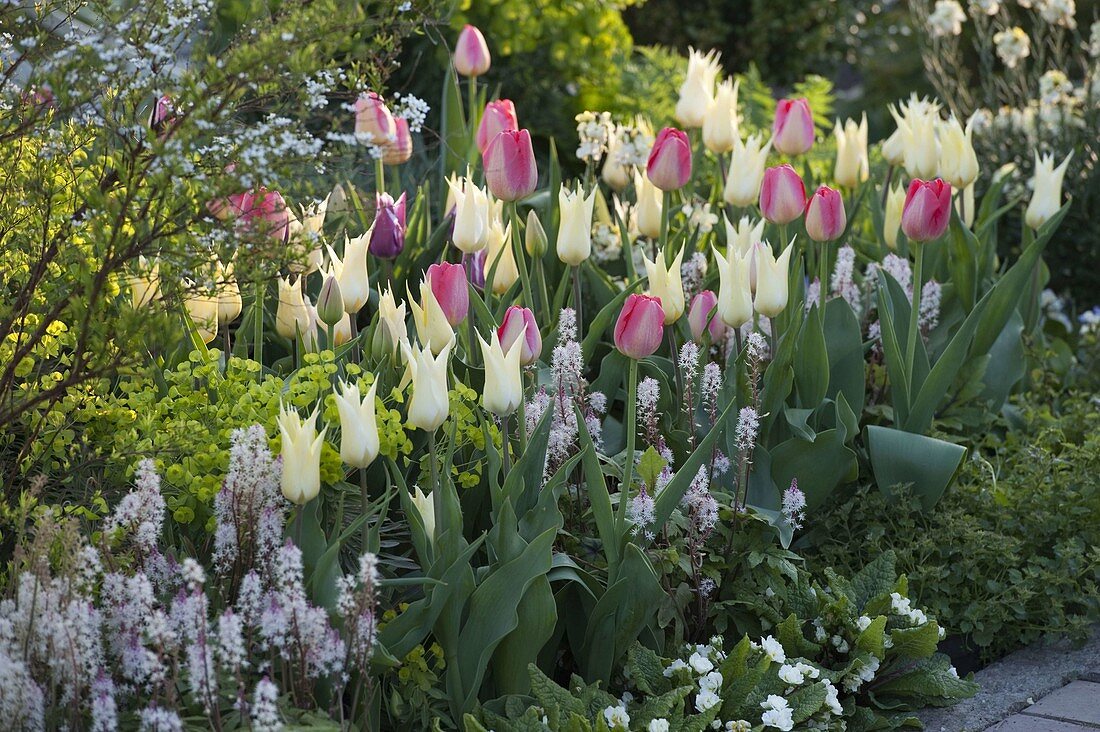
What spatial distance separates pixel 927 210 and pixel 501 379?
130cm

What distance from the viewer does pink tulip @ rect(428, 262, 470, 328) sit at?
8.13 ft

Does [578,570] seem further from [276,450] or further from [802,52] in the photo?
[802,52]

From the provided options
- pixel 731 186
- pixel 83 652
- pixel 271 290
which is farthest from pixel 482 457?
pixel 731 186

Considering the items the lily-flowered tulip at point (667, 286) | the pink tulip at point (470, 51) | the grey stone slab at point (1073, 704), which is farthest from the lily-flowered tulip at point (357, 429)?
the pink tulip at point (470, 51)

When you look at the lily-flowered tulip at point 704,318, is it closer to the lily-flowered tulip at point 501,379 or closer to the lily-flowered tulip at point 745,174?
→ the lily-flowered tulip at point 745,174

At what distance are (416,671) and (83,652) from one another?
1.92ft

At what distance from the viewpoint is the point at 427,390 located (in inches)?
82.0

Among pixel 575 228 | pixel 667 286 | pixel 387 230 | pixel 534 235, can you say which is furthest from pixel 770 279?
pixel 387 230

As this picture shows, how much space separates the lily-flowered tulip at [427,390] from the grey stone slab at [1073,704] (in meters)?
1.41

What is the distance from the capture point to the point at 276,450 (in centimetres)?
225

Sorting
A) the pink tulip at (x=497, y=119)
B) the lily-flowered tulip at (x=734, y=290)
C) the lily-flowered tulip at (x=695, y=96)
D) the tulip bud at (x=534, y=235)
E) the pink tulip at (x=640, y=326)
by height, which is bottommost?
the pink tulip at (x=640, y=326)

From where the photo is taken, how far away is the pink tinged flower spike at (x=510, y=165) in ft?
9.25

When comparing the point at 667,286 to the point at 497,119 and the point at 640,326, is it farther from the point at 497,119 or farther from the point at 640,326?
the point at 497,119

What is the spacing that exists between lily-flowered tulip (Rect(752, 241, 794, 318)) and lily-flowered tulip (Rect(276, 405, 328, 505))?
110 cm
